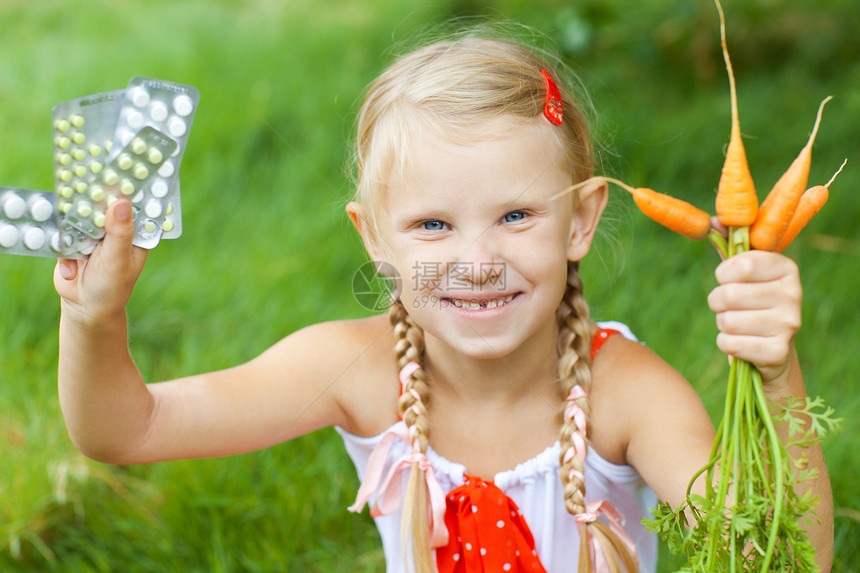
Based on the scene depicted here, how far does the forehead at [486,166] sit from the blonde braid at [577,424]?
1.08 ft

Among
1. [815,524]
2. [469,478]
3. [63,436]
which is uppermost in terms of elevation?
[815,524]

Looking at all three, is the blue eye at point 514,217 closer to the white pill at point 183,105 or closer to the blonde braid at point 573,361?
the blonde braid at point 573,361

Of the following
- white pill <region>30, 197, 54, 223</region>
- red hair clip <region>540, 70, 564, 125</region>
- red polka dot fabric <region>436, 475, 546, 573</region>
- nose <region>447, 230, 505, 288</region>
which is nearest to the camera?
white pill <region>30, 197, 54, 223</region>

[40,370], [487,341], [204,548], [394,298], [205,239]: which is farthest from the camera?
[205,239]

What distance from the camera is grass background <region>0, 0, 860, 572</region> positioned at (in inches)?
96.0

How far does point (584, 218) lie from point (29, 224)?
1.09m

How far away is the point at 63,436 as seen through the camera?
261 centimetres

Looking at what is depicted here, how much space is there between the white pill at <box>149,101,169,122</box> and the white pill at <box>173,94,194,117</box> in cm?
2

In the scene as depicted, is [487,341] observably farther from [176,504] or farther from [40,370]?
[40,370]

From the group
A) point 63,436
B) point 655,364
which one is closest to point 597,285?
point 655,364

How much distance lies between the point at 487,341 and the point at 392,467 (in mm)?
427

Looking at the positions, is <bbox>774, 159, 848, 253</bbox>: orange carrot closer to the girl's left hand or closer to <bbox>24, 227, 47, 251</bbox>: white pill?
the girl's left hand

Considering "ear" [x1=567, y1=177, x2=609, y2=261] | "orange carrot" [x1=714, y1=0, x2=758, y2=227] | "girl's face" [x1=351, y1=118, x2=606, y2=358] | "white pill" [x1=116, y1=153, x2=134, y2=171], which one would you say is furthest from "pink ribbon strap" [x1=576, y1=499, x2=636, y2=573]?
"white pill" [x1=116, y1=153, x2=134, y2=171]

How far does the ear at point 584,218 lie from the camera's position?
1.85m
